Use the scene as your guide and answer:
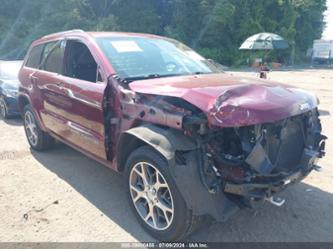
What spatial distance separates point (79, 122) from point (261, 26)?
112 feet

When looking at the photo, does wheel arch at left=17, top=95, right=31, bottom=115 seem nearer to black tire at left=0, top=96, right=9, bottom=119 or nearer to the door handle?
the door handle

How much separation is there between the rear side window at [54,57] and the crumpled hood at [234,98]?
172 centimetres

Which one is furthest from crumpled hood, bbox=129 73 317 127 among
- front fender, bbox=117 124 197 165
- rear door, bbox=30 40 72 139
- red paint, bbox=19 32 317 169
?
rear door, bbox=30 40 72 139

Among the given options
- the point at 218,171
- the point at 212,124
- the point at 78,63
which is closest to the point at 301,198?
the point at 218,171

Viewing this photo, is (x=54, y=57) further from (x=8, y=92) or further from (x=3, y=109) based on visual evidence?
(x=3, y=109)

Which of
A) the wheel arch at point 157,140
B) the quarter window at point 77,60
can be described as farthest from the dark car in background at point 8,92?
the wheel arch at point 157,140

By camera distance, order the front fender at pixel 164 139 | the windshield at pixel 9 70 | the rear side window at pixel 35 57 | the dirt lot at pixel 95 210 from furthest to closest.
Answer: the windshield at pixel 9 70
the rear side window at pixel 35 57
the dirt lot at pixel 95 210
the front fender at pixel 164 139

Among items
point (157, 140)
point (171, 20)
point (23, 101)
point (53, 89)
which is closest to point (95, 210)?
point (157, 140)

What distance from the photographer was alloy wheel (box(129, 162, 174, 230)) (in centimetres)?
304

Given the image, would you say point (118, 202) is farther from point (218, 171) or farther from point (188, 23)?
point (188, 23)

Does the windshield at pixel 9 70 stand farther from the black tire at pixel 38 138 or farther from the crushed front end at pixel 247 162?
the crushed front end at pixel 247 162

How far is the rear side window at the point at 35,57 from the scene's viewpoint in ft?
17.7

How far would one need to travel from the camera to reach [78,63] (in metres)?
4.43

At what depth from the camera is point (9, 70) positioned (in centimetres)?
893
